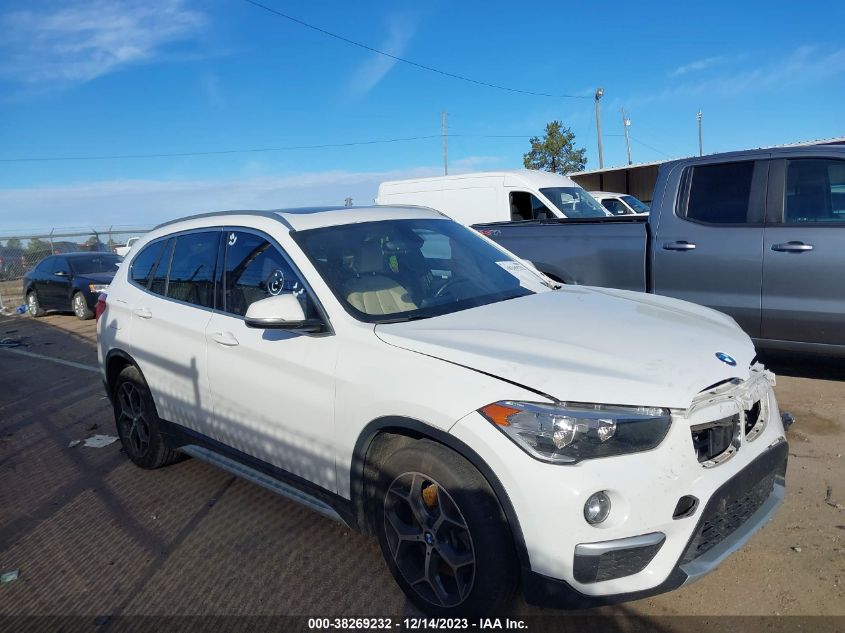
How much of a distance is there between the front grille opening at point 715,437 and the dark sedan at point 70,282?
41.2 feet

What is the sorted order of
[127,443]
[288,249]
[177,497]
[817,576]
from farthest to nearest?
[127,443], [177,497], [288,249], [817,576]

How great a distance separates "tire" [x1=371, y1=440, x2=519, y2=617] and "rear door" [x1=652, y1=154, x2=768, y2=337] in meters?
3.79

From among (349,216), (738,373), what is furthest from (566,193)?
(738,373)

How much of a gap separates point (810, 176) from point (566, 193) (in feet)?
22.7

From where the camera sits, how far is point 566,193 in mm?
12086

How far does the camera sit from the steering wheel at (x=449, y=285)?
11.5 ft

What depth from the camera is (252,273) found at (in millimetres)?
3725

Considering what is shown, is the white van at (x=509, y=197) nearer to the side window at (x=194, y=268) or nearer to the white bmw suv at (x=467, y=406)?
the side window at (x=194, y=268)

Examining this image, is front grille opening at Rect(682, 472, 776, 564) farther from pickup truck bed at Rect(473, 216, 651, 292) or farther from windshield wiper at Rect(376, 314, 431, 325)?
pickup truck bed at Rect(473, 216, 651, 292)

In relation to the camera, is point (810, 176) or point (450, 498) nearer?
point (450, 498)

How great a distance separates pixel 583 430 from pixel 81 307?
13.5 metres

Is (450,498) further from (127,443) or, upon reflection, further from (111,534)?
(127,443)

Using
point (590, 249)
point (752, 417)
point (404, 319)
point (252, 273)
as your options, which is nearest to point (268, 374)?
point (252, 273)

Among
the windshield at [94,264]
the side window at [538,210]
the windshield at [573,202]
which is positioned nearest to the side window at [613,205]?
the windshield at [573,202]
